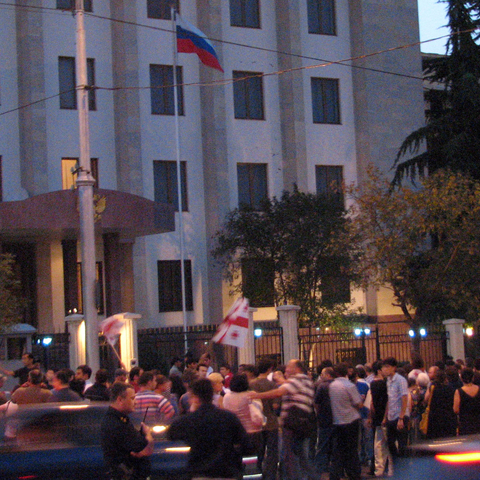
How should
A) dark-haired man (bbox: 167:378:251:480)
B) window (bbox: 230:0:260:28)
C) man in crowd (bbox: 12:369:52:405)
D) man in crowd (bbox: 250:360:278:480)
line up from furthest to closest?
A: 1. window (bbox: 230:0:260:28)
2. man in crowd (bbox: 12:369:52:405)
3. man in crowd (bbox: 250:360:278:480)
4. dark-haired man (bbox: 167:378:251:480)

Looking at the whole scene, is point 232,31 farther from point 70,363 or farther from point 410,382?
point 410,382

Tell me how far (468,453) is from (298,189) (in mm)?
27483

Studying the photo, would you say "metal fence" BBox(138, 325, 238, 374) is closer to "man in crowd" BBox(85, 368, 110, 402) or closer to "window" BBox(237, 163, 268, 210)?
"window" BBox(237, 163, 268, 210)

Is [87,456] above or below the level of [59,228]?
below

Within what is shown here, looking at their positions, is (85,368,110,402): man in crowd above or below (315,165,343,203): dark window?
below

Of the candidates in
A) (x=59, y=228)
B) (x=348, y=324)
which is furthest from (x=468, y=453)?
(x=348, y=324)

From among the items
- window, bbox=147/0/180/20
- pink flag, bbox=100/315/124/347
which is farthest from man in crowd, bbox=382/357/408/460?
window, bbox=147/0/180/20

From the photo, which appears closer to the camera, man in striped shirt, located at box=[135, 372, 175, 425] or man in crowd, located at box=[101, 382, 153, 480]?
man in crowd, located at box=[101, 382, 153, 480]

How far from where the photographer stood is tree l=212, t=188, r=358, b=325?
95.5ft

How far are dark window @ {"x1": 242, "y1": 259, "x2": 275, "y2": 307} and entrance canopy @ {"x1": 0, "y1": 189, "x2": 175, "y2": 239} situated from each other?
13.6 ft

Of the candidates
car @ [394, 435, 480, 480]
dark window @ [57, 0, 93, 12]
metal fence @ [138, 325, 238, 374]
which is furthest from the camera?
dark window @ [57, 0, 93, 12]

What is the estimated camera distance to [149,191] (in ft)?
103

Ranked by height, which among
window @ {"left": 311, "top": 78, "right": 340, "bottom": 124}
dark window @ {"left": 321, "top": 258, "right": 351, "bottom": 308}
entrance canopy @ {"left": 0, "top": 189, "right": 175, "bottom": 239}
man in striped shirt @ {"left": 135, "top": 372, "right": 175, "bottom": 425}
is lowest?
man in striped shirt @ {"left": 135, "top": 372, "right": 175, "bottom": 425}

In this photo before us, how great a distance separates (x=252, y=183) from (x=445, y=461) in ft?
92.3
